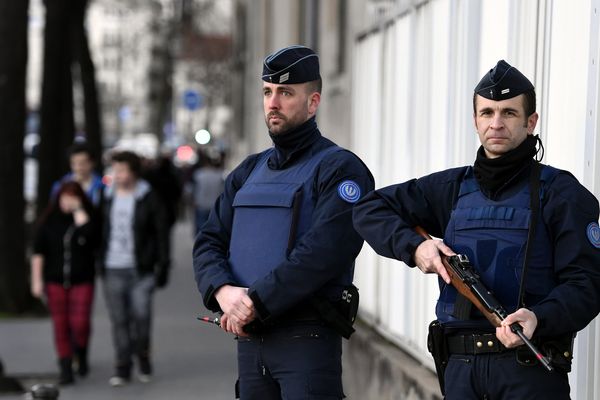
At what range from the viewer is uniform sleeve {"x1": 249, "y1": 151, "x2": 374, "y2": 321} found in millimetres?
4609

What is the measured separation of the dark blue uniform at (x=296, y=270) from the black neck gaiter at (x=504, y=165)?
2.49 ft

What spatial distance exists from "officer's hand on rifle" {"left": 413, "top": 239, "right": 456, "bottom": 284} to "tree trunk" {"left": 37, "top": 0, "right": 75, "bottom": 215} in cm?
1388

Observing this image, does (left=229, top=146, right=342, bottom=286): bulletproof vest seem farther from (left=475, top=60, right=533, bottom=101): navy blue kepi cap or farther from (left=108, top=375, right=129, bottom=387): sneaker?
(left=108, top=375, right=129, bottom=387): sneaker

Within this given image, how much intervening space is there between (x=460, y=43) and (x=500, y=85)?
2.52m

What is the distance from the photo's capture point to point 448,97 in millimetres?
6691

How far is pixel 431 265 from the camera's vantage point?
403cm

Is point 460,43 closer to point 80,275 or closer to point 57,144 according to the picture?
point 80,275

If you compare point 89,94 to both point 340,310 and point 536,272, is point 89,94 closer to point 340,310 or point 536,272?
point 340,310

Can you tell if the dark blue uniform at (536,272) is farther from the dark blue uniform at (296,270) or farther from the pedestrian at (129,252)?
the pedestrian at (129,252)

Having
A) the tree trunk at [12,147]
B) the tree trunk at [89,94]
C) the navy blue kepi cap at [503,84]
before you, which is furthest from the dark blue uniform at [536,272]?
the tree trunk at [89,94]

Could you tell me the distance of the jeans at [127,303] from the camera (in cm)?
991

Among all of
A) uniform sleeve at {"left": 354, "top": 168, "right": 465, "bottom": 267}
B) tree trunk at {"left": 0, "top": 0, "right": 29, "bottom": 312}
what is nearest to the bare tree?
tree trunk at {"left": 0, "top": 0, "right": 29, "bottom": 312}

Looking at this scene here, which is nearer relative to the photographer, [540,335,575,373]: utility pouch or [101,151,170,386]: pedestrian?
[540,335,575,373]: utility pouch

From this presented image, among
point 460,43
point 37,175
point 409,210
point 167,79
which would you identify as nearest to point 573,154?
point 409,210
